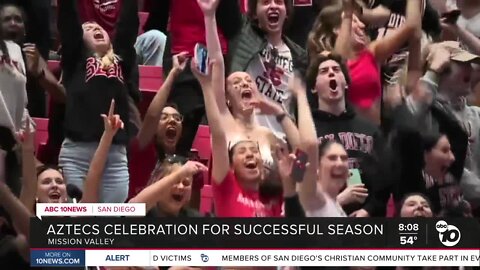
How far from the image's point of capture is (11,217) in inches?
228

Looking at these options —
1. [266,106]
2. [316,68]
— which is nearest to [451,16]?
[316,68]

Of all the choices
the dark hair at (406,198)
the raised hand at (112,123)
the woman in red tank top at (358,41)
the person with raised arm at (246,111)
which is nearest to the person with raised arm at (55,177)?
the raised hand at (112,123)

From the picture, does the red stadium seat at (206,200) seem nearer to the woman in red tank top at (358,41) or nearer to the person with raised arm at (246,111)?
the person with raised arm at (246,111)

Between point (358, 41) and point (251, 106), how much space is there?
57 cm

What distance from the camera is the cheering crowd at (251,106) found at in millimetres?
5824

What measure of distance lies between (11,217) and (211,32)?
114cm

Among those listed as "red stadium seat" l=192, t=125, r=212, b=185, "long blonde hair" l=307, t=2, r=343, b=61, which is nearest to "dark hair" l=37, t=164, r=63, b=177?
"red stadium seat" l=192, t=125, r=212, b=185

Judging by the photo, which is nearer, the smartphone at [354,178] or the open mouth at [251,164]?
the open mouth at [251,164]

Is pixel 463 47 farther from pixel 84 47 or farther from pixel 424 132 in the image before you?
pixel 84 47

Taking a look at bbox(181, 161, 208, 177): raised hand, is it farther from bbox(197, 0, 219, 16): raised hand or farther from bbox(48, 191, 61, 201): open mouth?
bbox(197, 0, 219, 16): raised hand

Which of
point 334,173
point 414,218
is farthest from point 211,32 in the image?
point 414,218

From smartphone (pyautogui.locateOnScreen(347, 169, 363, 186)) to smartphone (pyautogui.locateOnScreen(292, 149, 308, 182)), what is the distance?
0.22 m

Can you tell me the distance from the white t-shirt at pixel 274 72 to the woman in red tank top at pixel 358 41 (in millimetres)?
121

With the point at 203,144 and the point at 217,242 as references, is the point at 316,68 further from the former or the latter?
the point at 217,242
